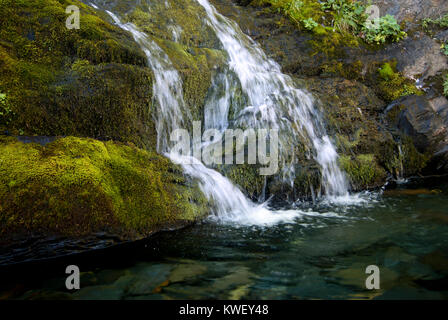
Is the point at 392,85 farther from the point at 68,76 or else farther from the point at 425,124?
the point at 68,76

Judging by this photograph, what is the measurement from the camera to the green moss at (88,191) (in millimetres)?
3469

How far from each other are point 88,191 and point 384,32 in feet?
33.1

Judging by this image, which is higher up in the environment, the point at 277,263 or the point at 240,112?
the point at 240,112

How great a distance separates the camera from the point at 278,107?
7.30 meters

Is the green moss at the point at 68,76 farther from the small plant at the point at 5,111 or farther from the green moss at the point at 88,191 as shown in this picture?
the green moss at the point at 88,191

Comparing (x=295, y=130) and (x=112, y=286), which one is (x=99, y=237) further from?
(x=295, y=130)

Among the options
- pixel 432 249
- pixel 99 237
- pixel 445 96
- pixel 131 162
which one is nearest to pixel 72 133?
pixel 131 162

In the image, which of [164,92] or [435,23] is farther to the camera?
[435,23]

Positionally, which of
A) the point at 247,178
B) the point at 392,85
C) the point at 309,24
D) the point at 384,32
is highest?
the point at 309,24

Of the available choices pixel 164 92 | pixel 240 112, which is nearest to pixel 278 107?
pixel 240 112
